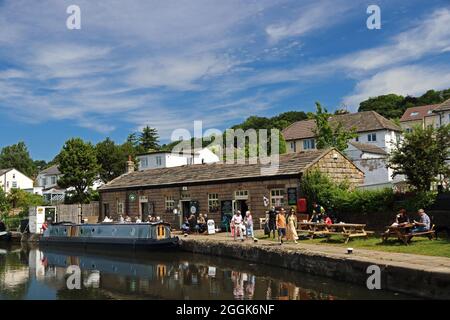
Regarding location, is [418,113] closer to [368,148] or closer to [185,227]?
[368,148]

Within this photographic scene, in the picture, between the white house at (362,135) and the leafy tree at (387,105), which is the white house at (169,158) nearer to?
the white house at (362,135)

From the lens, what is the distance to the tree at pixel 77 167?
142ft

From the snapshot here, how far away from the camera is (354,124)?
190 ft


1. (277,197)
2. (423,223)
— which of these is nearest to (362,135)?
(277,197)

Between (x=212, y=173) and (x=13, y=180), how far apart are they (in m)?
57.3

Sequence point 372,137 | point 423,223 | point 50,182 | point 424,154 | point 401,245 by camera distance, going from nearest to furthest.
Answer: point 401,245, point 423,223, point 424,154, point 372,137, point 50,182

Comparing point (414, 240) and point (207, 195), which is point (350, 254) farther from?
point (207, 195)

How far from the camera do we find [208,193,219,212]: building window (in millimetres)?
25375

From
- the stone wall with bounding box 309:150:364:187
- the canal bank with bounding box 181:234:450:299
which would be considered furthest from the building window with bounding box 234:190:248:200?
the canal bank with bounding box 181:234:450:299

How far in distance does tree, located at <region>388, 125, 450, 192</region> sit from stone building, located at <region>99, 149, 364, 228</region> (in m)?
5.06

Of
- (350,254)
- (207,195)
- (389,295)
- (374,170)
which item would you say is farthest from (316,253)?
(374,170)

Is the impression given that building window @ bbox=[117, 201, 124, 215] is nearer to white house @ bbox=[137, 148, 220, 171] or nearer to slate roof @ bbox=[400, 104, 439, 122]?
white house @ bbox=[137, 148, 220, 171]

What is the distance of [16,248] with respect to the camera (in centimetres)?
2962

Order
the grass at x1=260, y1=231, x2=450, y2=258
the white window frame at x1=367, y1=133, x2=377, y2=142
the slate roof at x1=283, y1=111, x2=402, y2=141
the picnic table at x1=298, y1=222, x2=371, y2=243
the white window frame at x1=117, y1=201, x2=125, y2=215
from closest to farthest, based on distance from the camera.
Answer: the grass at x1=260, y1=231, x2=450, y2=258
the picnic table at x1=298, y1=222, x2=371, y2=243
the white window frame at x1=117, y1=201, x2=125, y2=215
the white window frame at x1=367, y1=133, x2=377, y2=142
the slate roof at x1=283, y1=111, x2=402, y2=141
